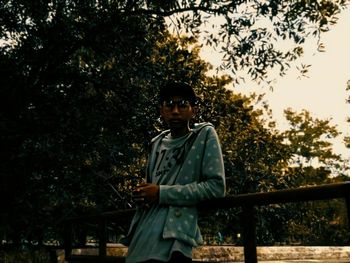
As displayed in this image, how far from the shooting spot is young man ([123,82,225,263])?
7.34 ft

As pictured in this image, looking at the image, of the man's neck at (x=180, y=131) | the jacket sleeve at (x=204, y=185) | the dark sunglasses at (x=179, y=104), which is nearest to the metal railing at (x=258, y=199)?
the jacket sleeve at (x=204, y=185)

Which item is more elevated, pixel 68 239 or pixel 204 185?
pixel 204 185

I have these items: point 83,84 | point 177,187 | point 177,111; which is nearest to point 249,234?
point 177,187

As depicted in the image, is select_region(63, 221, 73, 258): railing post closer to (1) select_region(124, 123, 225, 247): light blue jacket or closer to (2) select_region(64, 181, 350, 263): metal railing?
(1) select_region(124, 123, 225, 247): light blue jacket

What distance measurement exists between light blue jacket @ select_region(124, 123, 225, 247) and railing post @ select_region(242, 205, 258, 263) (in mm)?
228

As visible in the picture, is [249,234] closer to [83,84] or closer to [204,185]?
[204,185]

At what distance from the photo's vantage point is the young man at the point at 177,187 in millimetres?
2236

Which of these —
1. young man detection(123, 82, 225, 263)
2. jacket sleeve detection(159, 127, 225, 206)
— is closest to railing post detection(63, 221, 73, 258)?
young man detection(123, 82, 225, 263)

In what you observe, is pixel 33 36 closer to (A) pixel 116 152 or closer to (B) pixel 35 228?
(A) pixel 116 152

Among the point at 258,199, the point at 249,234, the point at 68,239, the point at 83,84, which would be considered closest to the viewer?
the point at 258,199

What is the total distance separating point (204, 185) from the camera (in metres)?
2.38

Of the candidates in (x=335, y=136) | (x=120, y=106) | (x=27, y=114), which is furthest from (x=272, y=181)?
(x=335, y=136)

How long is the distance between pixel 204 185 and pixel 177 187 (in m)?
0.16

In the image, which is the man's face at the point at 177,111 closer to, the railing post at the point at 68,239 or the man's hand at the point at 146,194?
the man's hand at the point at 146,194
